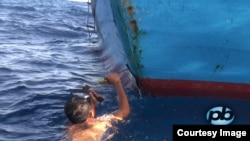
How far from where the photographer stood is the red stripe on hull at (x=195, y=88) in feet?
16.1

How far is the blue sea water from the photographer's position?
4609 millimetres

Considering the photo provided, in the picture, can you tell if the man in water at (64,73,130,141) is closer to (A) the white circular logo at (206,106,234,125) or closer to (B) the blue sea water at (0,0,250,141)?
(B) the blue sea water at (0,0,250,141)

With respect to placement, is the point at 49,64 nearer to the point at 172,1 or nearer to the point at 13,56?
the point at 13,56

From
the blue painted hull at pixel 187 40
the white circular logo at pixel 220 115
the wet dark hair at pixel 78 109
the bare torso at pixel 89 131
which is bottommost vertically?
the white circular logo at pixel 220 115

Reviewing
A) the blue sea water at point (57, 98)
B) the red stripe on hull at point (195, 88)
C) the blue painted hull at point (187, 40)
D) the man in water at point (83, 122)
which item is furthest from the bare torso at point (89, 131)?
the red stripe on hull at point (195, 88)

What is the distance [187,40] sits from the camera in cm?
441

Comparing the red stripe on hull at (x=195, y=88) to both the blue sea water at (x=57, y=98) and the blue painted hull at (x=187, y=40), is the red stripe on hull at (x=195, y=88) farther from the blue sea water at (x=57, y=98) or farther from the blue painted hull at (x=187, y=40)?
the blue sea water at (x=57, y=98)

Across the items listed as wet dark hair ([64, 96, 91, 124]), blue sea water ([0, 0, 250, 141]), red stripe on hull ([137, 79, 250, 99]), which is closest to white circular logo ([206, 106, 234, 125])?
blue sea water ([0, 0, 250, 141])

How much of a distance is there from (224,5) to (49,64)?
4.33m

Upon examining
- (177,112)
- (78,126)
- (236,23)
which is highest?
(236,23)

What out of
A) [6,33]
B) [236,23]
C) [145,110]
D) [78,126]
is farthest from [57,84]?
[6,33]

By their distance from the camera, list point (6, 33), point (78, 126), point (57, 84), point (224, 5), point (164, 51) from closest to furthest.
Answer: point (78, 126), point (224, 5), point (164, 51), point (57, 84), point (6, 33)

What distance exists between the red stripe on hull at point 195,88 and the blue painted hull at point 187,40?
0.02 m

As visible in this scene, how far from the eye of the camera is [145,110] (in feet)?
16.6
